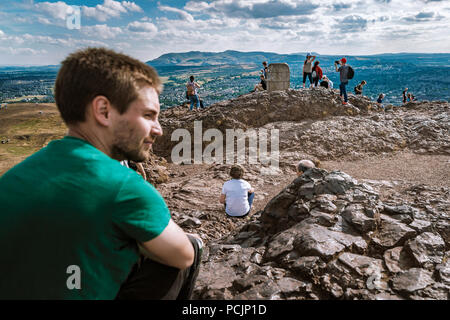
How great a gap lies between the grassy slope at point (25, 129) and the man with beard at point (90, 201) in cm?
8437

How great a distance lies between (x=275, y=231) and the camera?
5.02 m

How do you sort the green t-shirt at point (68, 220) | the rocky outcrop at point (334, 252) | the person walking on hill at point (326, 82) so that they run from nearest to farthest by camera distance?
1. the green t-shirt at point (68, 220)
2. the rocky outcrop at point (334, 252)
3. the person walking on hill at point (326, 82)

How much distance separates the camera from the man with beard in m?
1.40

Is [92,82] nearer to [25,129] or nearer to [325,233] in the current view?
[325,233]

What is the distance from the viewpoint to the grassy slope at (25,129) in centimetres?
8156

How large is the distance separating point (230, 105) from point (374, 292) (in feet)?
50.0

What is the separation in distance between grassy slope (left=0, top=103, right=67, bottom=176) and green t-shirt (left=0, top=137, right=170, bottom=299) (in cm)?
8447

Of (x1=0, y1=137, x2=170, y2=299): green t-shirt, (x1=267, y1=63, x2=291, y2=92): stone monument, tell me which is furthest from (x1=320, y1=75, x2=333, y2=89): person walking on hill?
(x1=0, y1=137, x2=170, y2=299): green t-shirt

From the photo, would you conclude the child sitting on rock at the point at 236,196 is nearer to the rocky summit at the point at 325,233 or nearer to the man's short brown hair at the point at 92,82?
the rocky summit at the point at 325,233

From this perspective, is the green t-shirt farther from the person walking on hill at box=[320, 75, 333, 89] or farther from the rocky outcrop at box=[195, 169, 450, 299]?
the person walking on hill at box=[320, 75, 333, 89]

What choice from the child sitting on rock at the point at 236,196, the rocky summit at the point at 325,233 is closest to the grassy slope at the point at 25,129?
the rocky summit at the point at 325,233

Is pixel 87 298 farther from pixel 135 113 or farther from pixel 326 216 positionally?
pixel 326 216

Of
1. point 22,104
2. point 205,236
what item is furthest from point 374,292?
point 22,104

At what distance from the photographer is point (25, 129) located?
98000 millimetres
